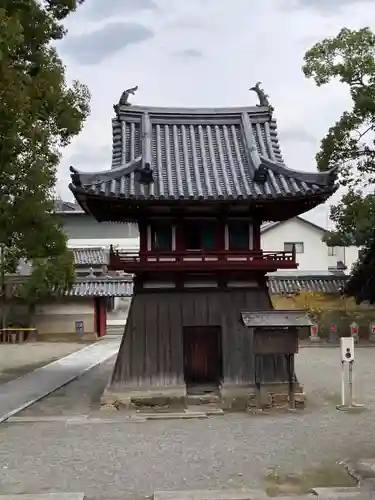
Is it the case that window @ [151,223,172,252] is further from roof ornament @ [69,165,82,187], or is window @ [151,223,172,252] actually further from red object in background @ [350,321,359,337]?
red object in background @ [350,321,359,337]

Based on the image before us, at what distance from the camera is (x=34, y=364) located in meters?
26.7

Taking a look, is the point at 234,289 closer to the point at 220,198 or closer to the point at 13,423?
the point at 220,198

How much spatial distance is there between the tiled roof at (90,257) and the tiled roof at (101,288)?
5.71 metres

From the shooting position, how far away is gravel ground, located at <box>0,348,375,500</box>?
9195 millimetres

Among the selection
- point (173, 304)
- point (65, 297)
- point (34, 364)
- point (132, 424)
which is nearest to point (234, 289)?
point (173, 304)

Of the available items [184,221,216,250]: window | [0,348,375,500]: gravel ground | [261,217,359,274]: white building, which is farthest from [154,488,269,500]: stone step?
[261,217,359,274]: white building

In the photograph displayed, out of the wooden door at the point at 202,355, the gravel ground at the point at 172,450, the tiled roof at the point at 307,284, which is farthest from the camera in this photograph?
the tiled roof at the point at 307,284

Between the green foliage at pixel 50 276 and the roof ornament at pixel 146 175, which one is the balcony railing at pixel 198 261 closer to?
the roof ornament at pixel 146 175

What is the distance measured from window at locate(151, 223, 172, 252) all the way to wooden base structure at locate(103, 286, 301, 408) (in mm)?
1180

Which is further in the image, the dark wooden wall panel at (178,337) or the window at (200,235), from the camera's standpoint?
the window at (200,235)

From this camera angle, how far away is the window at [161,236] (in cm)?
1567

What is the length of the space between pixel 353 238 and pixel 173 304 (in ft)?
65.6

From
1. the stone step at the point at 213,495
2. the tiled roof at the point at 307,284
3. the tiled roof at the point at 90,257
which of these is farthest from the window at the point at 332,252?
the stone step at the point at 213,495

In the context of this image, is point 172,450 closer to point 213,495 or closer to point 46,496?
point 213,495
